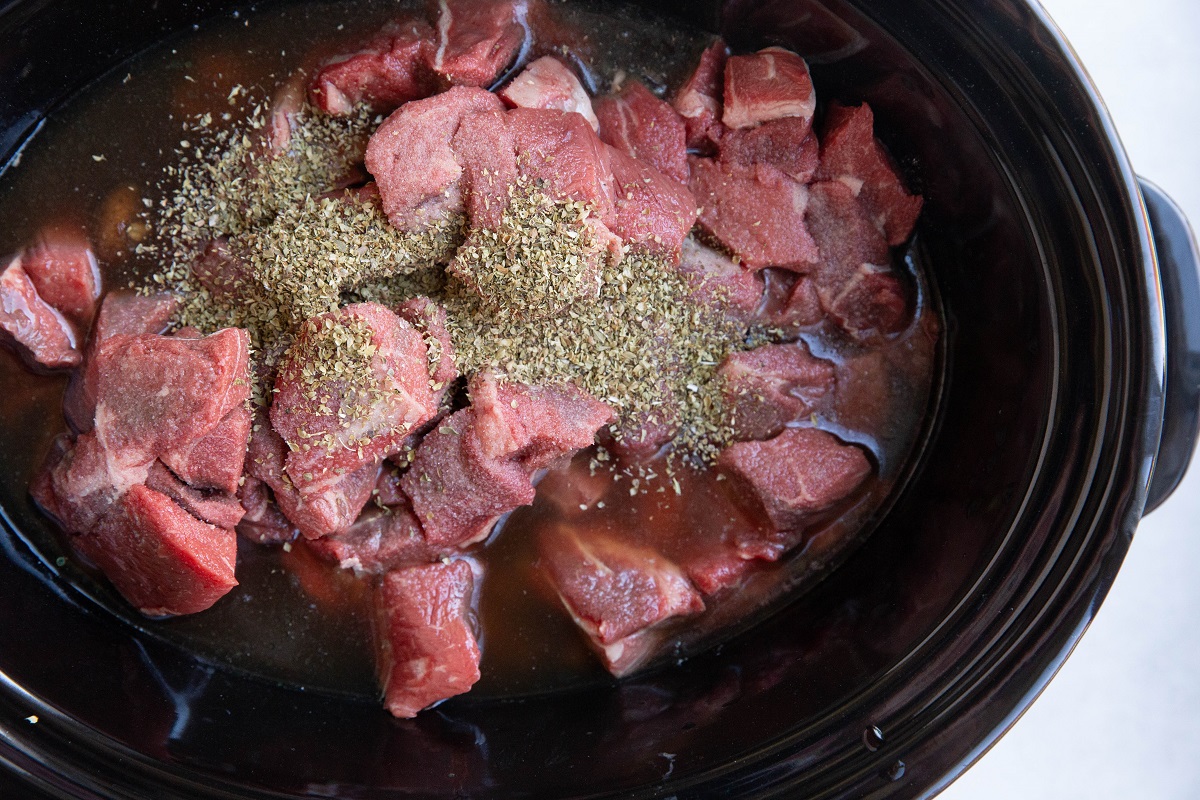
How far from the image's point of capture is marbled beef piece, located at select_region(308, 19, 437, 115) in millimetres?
2357

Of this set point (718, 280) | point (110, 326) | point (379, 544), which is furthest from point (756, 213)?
point (110, 326)

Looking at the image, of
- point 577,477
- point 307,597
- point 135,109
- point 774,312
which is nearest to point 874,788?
point 577,477

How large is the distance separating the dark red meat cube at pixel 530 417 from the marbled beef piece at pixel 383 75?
0.87m

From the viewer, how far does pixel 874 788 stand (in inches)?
80.9

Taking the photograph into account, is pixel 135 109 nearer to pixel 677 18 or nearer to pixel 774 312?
pixel 677 18

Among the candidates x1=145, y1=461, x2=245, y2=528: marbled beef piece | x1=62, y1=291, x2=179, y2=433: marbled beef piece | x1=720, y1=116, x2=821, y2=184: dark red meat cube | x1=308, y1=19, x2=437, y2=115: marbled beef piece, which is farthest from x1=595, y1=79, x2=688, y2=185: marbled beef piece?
x1=145, y1=461, x2=245, y2=528: marbled beef piece

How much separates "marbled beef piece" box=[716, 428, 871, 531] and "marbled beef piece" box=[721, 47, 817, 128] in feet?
3.05

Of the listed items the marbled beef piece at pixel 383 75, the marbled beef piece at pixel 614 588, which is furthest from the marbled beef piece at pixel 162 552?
the marbled beef piece at pixel 383 75

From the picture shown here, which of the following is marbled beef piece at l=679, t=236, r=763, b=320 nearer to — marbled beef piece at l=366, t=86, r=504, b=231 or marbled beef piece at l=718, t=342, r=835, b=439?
marbled beef piece at l=718, t=342, r=835, b=439

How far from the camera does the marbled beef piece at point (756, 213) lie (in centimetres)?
243

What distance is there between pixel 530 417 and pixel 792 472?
0.79m

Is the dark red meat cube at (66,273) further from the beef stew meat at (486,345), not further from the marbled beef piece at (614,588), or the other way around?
the marbled beef piece at (614,588)

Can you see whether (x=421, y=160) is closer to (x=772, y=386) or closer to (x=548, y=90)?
(x=548, y=90)

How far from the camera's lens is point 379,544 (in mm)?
2420
